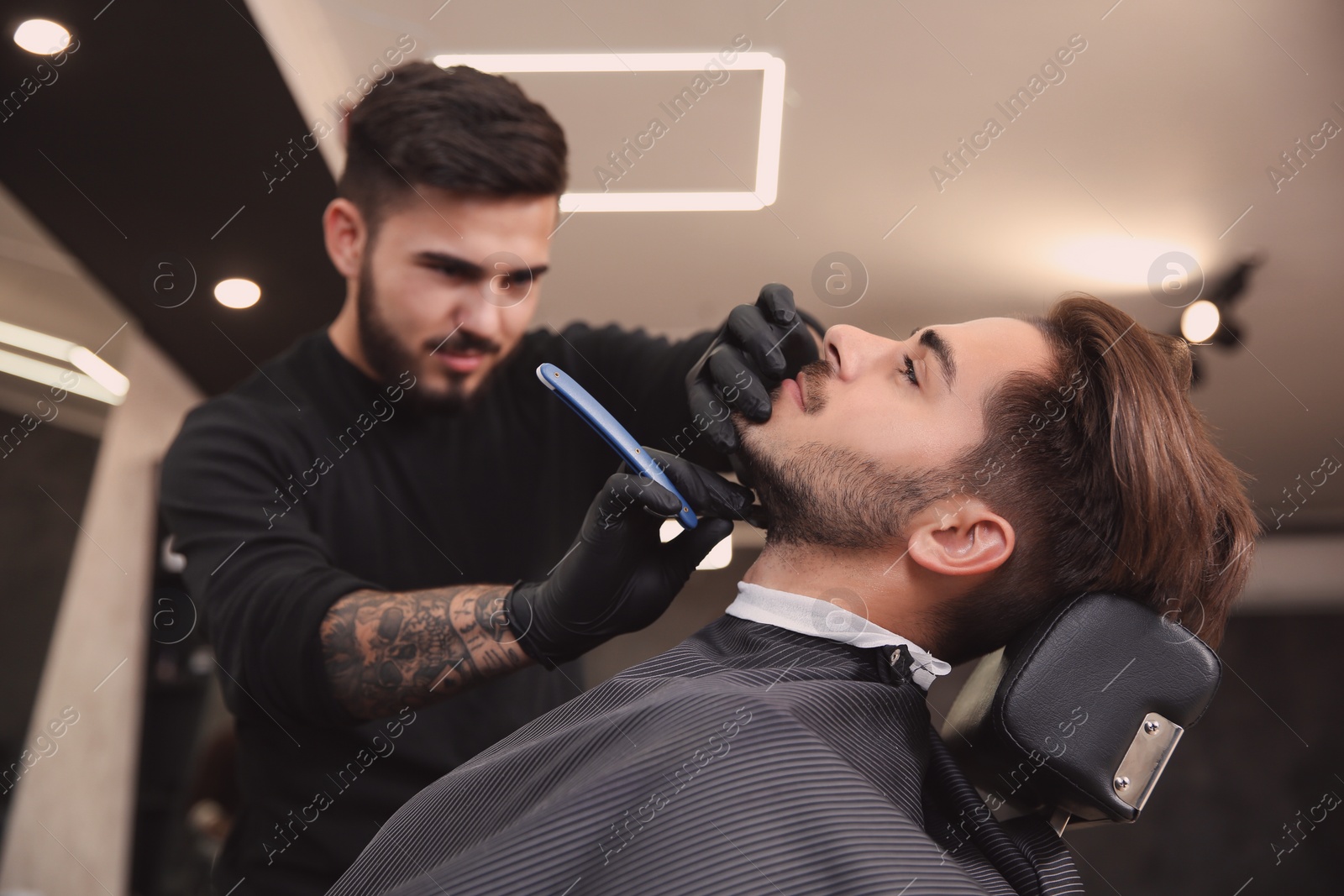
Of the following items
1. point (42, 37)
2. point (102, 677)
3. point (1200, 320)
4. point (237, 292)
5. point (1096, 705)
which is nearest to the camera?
point (1096, 705)

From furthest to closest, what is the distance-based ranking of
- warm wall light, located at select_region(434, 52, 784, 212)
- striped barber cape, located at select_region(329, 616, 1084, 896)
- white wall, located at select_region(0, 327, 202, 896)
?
white wall, located at select_region(0, 327, 202, 896) < warm wall light, located at select_region(434, 52, 784, 212) < striped barber cape, located at select_region(329, 616, 1084, 896)

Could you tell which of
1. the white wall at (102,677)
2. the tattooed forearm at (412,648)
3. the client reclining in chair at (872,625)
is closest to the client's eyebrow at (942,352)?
the client reclining in chair at (872,625)

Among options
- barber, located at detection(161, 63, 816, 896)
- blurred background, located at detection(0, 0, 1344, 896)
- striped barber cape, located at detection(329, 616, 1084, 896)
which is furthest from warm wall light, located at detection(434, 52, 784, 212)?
striped barber cape, located at detection(329, 616, 1084, 896)

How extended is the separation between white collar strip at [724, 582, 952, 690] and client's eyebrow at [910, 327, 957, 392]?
425mm

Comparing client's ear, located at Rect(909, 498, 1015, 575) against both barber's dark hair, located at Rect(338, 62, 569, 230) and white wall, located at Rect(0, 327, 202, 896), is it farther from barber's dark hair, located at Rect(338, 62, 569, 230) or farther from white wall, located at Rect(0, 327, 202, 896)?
white wall, located at Rect(0, 327, 202, 896)

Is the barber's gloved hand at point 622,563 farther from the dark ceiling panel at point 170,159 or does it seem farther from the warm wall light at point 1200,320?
the warm wall light at point 1200,320

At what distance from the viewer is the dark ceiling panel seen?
7.91 ft

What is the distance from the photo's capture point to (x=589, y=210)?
3.33 meters

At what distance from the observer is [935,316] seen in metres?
4.14

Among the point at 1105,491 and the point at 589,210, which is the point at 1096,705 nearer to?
the point at 1105,491

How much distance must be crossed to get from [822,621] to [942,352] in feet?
1.68

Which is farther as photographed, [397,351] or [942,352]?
[397,351]

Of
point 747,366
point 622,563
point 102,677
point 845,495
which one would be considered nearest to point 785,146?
point 747,366

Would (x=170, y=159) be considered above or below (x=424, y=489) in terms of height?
above
